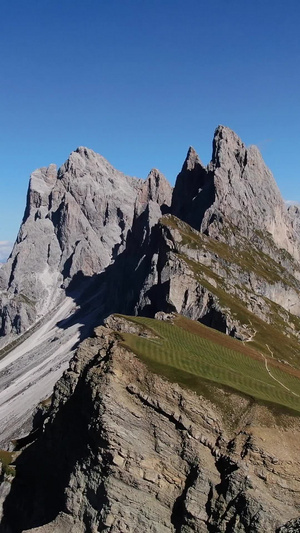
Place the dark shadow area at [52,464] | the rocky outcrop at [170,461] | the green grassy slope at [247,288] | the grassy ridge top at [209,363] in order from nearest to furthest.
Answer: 1. the rocky outcrop at [170,461]
2. the dark shadow area at [52,464]
3. the grassy ridge top at [209,363]
4. the green grassy slope at [247,288]

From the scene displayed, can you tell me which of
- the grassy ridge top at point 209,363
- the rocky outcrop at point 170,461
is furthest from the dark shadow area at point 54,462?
the grassy ridge top at point 209,363

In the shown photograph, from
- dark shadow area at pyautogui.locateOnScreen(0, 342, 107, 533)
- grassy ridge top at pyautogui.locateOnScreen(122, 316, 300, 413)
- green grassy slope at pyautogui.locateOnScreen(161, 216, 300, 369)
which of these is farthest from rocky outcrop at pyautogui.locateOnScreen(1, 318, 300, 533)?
green grassy slope at pyautogui.locateOnScreen(161, 216, 300, 369)

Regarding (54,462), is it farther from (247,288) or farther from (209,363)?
(247,288)

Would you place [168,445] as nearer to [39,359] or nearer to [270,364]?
[270,364]

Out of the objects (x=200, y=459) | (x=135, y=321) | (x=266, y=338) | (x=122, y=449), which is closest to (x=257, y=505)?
(x=200, y=459)

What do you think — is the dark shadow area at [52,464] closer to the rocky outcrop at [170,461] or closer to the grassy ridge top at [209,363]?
the rocky outcrop at [170,461]

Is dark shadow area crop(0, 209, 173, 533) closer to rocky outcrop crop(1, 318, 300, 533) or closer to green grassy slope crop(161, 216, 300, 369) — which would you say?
rocky outcrop crop(1, 318, 300, 533)

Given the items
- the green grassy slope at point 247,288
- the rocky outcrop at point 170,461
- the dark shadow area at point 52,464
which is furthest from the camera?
the green grassy slope at point 247,288

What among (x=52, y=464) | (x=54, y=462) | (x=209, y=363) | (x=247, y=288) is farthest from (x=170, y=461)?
(x=247, y=288)
